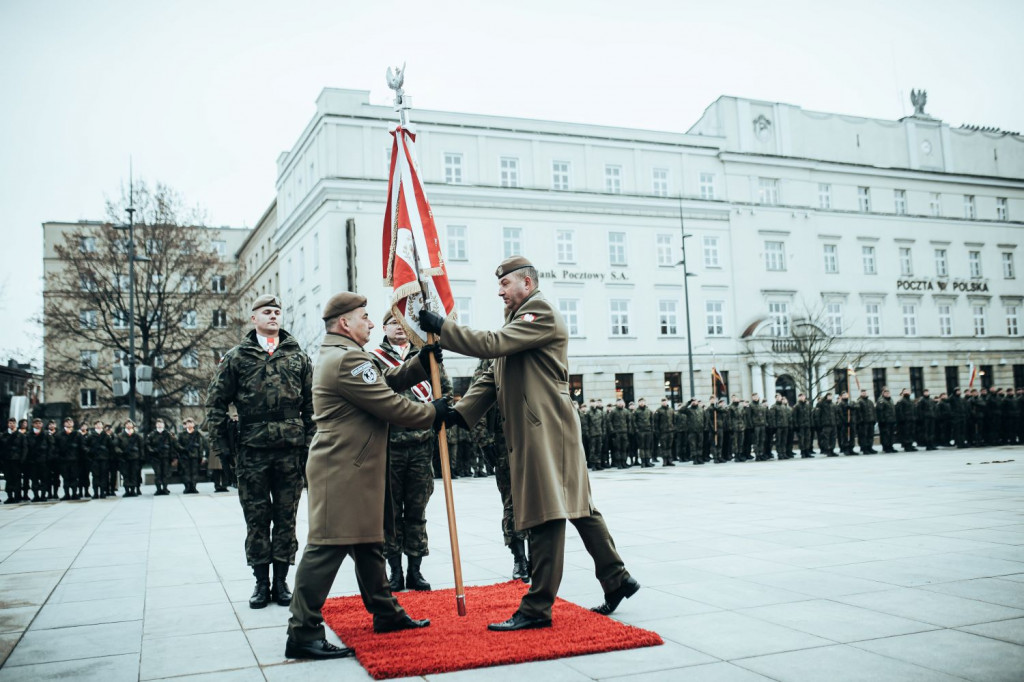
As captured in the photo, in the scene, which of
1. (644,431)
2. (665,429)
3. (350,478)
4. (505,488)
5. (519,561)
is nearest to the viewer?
(350,478)

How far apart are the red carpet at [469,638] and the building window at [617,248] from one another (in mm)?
37626

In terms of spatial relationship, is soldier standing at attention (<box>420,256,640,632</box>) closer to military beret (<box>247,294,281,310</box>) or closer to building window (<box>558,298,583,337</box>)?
military beret (<box>247,294,281,310</box>)

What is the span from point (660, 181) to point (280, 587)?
40.6 meters

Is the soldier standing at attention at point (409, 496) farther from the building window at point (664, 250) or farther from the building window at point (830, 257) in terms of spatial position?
the building window at point (830, 257)

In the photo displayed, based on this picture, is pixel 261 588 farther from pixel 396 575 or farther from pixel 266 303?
pixel 266 303

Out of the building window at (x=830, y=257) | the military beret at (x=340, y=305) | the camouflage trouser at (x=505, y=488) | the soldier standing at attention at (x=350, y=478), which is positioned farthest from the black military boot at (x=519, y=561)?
the building window at (x=830, y=257)

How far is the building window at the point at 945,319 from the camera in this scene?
49719 mm

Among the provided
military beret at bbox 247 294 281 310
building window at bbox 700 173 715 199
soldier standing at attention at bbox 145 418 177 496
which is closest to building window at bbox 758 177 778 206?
building window at bbox 700 173 715 199

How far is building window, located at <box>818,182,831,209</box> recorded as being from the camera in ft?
155

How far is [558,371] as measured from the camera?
550 cm

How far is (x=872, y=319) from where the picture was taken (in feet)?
157

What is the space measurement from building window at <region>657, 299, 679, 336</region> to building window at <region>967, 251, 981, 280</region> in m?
21.6

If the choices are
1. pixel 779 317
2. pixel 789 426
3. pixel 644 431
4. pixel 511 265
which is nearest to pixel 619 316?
pixel 779 317

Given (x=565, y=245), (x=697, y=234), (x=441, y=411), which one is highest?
(x=697, y=234)
